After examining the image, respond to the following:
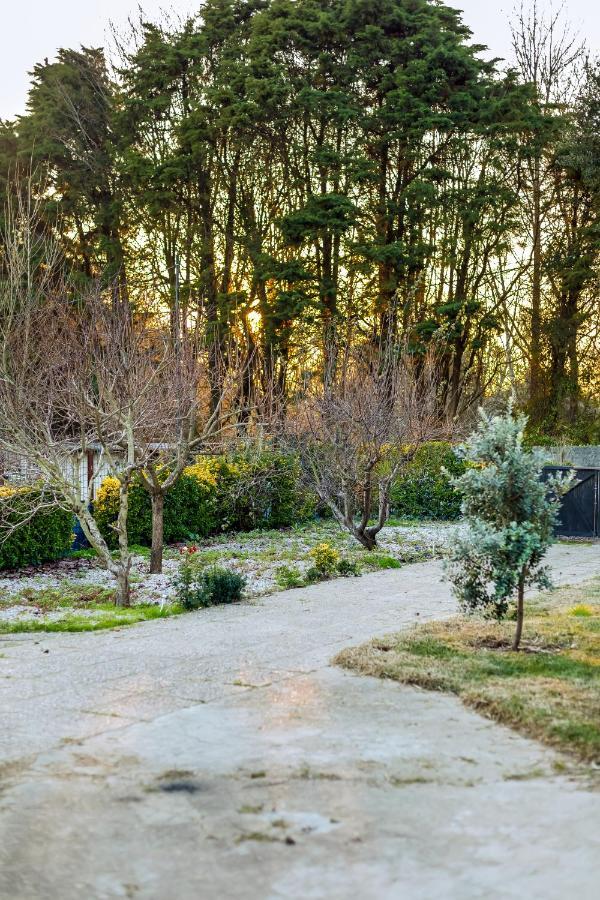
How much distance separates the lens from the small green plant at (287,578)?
11016 mm

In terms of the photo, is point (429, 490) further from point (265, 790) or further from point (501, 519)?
point (265, 790)

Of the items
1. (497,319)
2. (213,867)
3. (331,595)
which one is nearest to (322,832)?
(213,867)

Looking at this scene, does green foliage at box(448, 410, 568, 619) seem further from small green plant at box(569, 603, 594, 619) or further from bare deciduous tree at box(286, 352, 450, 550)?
bare deciduous tree at box(286, 352, 450, 550)

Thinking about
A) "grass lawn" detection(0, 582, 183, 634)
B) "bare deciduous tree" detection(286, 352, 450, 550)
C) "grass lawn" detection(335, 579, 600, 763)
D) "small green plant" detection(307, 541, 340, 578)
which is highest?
"bare deciduous tree" detection(286, 352, 450, 550)

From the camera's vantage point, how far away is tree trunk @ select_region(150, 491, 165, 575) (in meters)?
11.6

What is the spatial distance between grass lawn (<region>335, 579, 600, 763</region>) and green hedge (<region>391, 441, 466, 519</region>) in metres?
11.0

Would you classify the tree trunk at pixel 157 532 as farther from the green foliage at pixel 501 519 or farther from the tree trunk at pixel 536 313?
the tree trunk at pixel 536 313

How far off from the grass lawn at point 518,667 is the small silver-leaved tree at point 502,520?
389 millimetres

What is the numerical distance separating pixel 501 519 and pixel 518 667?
1.18 meters

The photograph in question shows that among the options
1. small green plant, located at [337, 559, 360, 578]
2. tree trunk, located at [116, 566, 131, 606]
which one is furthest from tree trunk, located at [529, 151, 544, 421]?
tree trunk, located at [116, 566, 131, 606]

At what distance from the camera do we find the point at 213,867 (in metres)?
3.60

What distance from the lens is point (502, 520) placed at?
7324 mm

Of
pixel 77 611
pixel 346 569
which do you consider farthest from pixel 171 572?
pixel 77 611

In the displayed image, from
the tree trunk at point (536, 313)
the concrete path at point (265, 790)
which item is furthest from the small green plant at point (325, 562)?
the tree trunk at point (536, 313)
